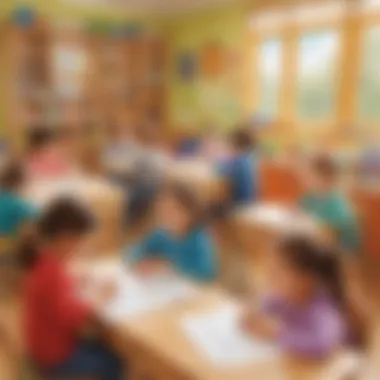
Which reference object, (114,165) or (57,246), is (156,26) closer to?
(114,165)

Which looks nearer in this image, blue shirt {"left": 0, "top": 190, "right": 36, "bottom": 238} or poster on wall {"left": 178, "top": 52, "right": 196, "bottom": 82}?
blue shirt {"left": 0, "top": 190, "right": 36, "bottom": 238}

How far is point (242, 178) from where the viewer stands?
71.1 inches

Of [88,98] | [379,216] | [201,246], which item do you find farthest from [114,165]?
[379,216]

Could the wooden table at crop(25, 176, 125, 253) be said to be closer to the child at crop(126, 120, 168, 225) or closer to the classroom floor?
the child at crop(126, 120, 168, 225)

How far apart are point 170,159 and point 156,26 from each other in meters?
0.62

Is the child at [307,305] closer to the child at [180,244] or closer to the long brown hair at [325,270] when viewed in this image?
the long brown hair at [325,270]

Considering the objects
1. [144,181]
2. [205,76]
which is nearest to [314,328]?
[144,181]

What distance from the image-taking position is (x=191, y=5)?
2.35 metres

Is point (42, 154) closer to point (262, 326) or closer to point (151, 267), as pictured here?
point (151, 267)

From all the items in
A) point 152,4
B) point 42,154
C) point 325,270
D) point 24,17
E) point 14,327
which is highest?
point 152,4

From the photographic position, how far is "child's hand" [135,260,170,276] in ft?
3.26

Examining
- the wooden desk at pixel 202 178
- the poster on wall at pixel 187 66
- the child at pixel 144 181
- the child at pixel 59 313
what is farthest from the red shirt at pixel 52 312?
the poster on wall at pixel 187 66

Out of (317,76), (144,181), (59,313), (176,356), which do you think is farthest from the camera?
(144,181)

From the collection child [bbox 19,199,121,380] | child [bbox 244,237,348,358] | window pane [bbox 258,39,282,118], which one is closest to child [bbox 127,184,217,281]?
child [bbox 19,199,121,380]
